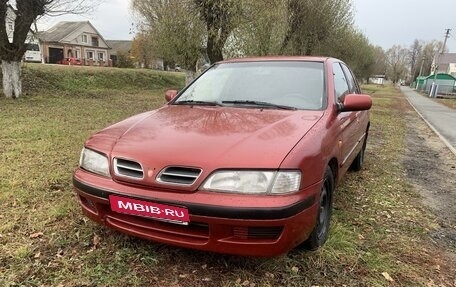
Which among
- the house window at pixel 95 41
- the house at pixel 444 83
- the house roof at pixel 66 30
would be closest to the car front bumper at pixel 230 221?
the house at pixel 444 83

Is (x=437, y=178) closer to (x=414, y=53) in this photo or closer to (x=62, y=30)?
(x=62, y=30)

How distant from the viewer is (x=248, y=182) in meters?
2.31

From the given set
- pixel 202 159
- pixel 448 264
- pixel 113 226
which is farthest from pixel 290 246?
pixel 448 264

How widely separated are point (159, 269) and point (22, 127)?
634 cm

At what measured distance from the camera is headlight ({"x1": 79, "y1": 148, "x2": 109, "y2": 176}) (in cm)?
265

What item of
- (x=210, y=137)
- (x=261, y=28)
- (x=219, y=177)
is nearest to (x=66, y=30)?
(x=261, y=28)

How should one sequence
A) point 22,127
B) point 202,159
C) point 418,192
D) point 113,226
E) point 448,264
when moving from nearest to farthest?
point 202,159, point 113,226, point 448,264, point 418,192, point 22,127

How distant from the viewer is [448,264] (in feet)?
9.93

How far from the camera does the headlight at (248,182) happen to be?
2.30m

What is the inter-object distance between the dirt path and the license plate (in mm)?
2384

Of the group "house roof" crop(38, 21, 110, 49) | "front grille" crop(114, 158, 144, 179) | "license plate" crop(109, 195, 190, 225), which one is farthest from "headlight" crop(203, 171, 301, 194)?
"house roof" crop(38, 21, 110, 49)

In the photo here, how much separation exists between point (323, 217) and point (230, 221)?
1128mm

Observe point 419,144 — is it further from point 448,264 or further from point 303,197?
point 303,197

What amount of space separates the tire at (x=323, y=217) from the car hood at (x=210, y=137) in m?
0.50
